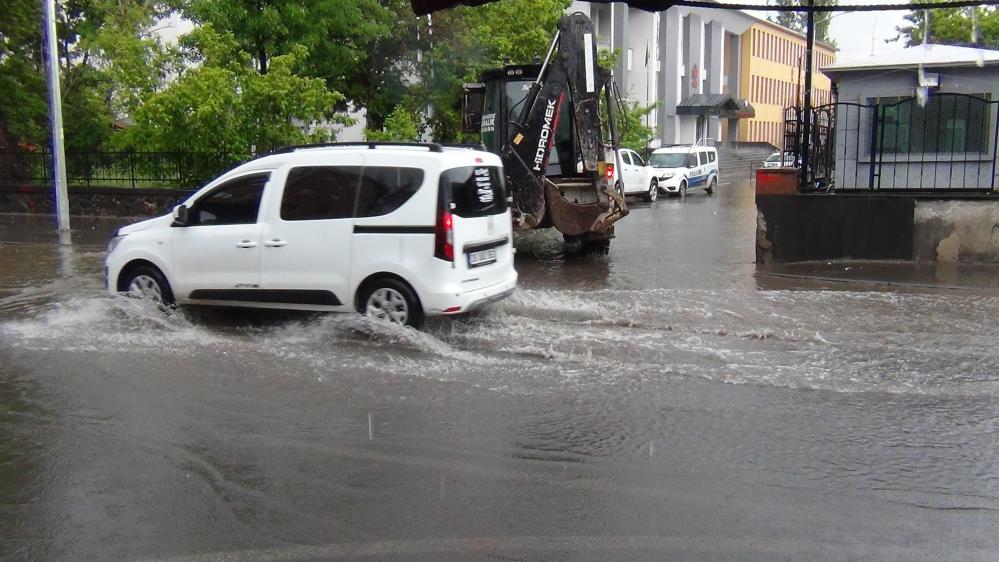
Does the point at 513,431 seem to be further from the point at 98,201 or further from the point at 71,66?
the point at 71,66

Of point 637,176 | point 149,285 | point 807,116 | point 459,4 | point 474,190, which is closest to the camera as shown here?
point 459,4

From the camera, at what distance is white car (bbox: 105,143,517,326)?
916cm

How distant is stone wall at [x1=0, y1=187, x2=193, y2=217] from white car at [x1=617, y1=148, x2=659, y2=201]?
46.4ft

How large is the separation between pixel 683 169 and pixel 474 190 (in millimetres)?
26383

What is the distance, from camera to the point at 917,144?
630 inches

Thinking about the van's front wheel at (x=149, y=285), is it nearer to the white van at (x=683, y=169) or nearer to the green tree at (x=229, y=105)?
the green tree at (x=229, y=105)

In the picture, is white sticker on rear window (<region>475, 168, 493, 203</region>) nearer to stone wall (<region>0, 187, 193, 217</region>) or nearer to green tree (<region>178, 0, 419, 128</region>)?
green tree (<region>178, 0, 419, 128</region>)

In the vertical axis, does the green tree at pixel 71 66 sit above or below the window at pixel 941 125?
above

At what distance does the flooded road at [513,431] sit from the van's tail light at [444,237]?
844 millimetres

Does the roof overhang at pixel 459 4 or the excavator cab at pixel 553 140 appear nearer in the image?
the roof overhang at pixel 459 4

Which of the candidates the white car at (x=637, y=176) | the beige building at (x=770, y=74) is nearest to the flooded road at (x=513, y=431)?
the white car at (x=637, y=176)

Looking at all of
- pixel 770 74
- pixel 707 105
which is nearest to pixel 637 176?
pixel 707 105

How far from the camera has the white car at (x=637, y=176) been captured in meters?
30.6

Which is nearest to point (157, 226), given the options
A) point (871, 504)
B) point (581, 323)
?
point (581, 323)
